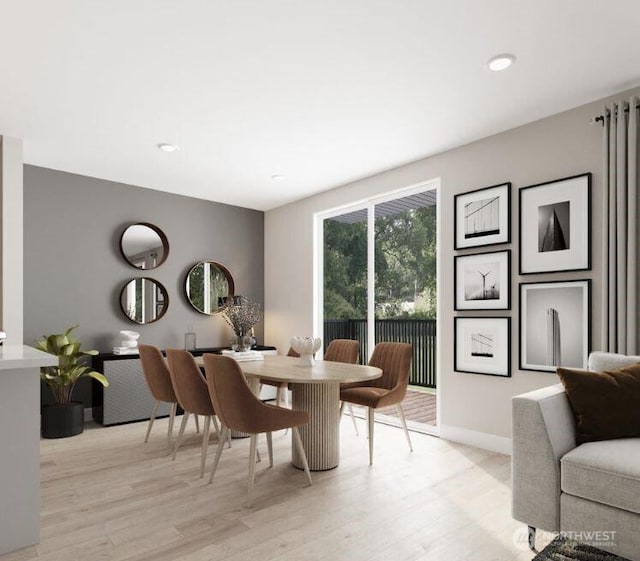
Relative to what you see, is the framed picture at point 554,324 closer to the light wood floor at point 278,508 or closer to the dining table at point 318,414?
the light wood floor at point 278,508

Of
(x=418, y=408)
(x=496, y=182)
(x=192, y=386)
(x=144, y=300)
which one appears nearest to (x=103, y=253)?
(x=144, y=300)

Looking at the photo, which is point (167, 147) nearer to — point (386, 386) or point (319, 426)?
point (319, 426)

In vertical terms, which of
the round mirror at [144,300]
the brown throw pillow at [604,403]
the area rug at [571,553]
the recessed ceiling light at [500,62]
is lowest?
the area rug at [571,553]

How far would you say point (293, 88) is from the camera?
2.93 m

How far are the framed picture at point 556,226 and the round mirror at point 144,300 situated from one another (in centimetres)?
393

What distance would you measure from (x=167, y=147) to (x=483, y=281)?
295 cm

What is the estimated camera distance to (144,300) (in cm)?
520

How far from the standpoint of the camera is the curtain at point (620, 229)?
9.19 feet

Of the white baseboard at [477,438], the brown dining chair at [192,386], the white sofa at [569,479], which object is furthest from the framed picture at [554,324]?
the brown dining chair at [192,386]

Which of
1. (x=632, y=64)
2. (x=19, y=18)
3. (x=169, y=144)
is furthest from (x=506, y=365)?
(x=19, y=18)

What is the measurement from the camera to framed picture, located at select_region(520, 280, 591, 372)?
310 centimetres

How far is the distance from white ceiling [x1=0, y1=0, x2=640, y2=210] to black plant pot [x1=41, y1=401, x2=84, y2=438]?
2.33 metres

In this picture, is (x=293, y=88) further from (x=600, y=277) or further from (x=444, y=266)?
(x=600, y=277)

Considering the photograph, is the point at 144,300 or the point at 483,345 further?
the point at 144,300
